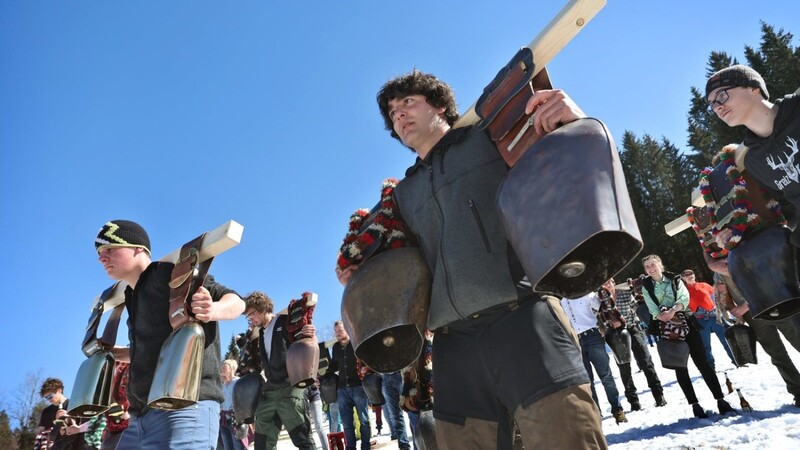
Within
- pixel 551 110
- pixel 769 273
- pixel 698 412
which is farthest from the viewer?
pixel 698 412

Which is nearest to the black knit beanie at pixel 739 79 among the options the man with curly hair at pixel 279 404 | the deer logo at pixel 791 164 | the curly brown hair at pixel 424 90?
the deer logo at pixel 791 164

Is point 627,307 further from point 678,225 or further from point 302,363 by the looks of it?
point 302,363

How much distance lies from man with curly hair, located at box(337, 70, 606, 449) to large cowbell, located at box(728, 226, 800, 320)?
150 centimetres

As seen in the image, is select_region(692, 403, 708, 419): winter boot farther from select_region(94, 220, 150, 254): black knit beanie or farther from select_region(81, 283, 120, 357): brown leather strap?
select_region(81, 283, 120, 357): brown leather strap

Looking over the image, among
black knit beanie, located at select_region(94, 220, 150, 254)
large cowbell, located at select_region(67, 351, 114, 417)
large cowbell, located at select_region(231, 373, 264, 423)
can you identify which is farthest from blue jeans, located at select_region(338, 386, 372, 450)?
black knit beanie, located at select_region(94, 220, 150, 254)

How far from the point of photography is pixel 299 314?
607 cm

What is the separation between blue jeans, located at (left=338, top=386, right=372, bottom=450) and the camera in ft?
27.7

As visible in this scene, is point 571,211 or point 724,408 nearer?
point 571,211

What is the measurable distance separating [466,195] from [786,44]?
44.5m

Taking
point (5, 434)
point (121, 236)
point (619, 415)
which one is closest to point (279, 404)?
point (121, 236)

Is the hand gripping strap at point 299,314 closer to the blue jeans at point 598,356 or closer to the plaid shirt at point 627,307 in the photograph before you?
the blue jeans at point 598,356

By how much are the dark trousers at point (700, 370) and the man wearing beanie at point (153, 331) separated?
477cm

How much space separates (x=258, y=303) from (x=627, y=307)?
6.67m

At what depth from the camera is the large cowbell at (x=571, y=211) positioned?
A: 1.43 metres
